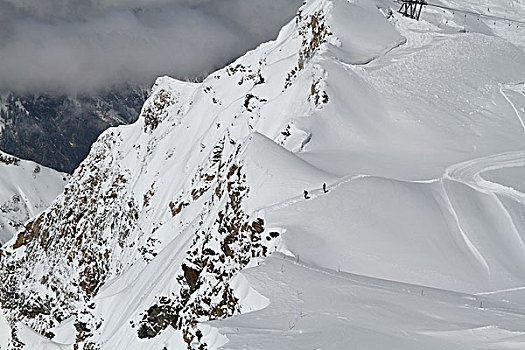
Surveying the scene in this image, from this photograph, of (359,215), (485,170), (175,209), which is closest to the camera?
(359,215)

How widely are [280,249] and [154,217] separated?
46168mm

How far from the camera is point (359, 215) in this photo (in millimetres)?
13031

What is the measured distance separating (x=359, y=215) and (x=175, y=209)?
3435 centimetres

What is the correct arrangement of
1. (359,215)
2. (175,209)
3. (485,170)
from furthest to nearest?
(175,209), (485,170), (359,215)

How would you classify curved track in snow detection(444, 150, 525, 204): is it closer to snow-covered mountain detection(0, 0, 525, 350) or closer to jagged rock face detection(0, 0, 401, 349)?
snow-covered mountain detection(0, 0, 525, 350)

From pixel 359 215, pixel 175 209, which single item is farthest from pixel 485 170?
pixel 175 209

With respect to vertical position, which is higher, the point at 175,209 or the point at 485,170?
the point at 175,209

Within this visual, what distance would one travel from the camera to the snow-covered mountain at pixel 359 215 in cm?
816

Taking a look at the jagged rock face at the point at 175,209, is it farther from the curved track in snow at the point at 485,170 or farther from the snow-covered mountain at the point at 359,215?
the curved track in snow at the point at 485,170

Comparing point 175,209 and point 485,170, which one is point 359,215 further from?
point 175,209

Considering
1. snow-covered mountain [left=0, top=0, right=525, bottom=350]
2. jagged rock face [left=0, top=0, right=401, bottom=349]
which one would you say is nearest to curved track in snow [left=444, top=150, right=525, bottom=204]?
snow-covered mountain [left=0, top=0, right=525, bottom=350]

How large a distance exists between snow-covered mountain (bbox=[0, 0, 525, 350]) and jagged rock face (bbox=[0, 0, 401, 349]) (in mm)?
130

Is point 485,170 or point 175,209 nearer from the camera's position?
point 485,170

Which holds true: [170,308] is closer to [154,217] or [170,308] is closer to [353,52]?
→ [353,52]
